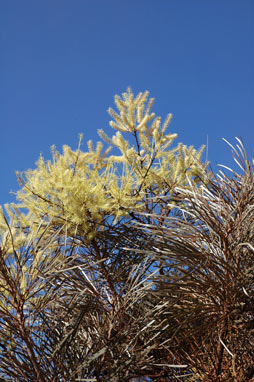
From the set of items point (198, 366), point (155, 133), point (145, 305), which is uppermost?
point (155, 133)

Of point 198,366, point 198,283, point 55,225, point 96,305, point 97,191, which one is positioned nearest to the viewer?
point 198,283

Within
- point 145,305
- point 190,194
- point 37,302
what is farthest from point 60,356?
point 190,194

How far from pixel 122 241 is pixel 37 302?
0.60 m

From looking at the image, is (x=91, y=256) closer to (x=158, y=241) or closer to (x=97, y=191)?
(x=97, y=191)

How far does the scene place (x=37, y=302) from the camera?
1181 mm

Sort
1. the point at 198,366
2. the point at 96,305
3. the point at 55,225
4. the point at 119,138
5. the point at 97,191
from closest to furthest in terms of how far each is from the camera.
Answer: the point at 198,366
the point at 96,305
the point at 97,191
the point at 55,225
the point at 119,138

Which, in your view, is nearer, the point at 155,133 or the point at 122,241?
the point at 122,241

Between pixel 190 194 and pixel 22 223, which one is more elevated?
pixel 22 223

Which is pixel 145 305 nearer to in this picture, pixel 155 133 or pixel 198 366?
pixel 198 366

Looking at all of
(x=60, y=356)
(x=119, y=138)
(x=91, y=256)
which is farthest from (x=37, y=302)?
(x=119, y=138)

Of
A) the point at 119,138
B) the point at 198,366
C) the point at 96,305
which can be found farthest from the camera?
the point at 119,138

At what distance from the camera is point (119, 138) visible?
1844mm

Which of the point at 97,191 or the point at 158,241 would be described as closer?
the point at 158,241

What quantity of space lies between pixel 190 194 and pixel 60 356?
0.57 m
